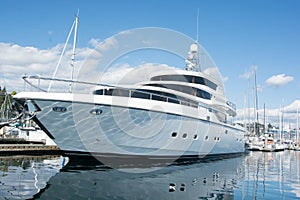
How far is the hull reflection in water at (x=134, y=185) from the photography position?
9.66m

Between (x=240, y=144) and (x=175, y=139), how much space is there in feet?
51.9

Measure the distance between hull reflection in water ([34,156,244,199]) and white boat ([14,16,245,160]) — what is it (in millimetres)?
1488

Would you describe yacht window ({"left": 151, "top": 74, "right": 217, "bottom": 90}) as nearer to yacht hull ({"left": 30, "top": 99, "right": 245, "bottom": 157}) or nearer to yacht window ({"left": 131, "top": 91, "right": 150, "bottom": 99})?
yacht hull ({"left": 30, "top": 99, "right": 245, "bottom": 157})

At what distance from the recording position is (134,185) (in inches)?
444

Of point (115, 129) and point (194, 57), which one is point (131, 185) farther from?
point (194, 57)

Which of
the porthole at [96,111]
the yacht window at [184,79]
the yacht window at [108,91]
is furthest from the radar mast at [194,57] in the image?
the porthole at [96,111]

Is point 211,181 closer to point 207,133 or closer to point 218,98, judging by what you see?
point 207,133

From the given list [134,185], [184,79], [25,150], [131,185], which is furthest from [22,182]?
[184,79]

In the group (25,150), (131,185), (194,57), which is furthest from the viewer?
(194,57)

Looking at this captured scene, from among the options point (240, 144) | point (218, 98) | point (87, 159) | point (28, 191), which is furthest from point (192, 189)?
point (240, 144)

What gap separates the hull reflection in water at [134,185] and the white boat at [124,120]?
1488mm

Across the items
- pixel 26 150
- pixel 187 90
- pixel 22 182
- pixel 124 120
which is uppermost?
pixel 187 90

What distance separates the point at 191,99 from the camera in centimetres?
1803

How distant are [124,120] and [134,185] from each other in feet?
13.1
